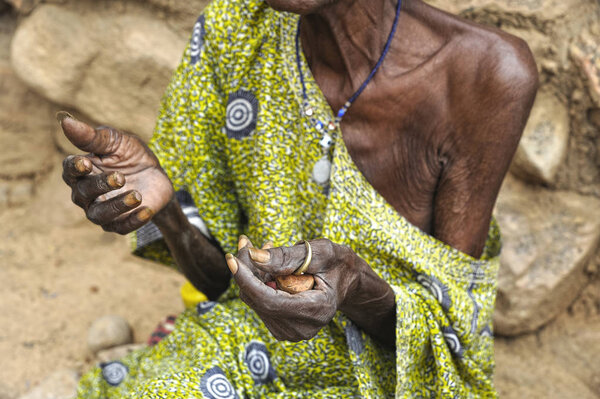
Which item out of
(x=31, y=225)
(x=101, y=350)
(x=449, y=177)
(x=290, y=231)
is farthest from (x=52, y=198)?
(x=449, y=177)

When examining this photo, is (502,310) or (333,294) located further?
(502,310)

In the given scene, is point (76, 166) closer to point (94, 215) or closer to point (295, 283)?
point (94, 215)

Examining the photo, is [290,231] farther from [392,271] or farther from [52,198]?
[52,198]

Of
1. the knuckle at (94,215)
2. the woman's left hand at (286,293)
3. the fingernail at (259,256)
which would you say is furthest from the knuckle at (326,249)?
the knuckle at (94,215)

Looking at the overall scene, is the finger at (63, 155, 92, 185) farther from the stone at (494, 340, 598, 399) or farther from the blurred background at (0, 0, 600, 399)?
A: the stone at (494, 340, 598, 399)

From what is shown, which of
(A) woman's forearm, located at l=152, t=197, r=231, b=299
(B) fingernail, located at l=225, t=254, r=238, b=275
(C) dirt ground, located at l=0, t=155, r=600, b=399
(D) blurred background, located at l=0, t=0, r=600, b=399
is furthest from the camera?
(C) dirt ground, located at l=0, t=155, r=600, b=399

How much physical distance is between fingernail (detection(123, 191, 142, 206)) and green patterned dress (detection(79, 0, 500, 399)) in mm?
446

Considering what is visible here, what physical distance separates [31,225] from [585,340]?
8.55 feet

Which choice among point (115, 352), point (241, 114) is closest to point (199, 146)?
point (241, 114)

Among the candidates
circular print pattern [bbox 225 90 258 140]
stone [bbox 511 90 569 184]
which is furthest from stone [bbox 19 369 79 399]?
stone [bbox 511 90 569 184]

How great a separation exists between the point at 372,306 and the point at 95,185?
0.66 m

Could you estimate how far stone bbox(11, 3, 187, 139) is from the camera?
318 cm

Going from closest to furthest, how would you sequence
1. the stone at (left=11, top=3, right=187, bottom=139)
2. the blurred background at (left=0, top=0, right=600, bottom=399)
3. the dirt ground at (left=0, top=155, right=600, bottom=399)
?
1. the blurred background at (left=0, top=0, right=600, bottom=399)
2. the dirt ground at (left=0, top=155, right=600, bottom=399)
3. the stone at (left=11, top=3, right=187, bottom=139)

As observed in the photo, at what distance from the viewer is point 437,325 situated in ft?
5.49
